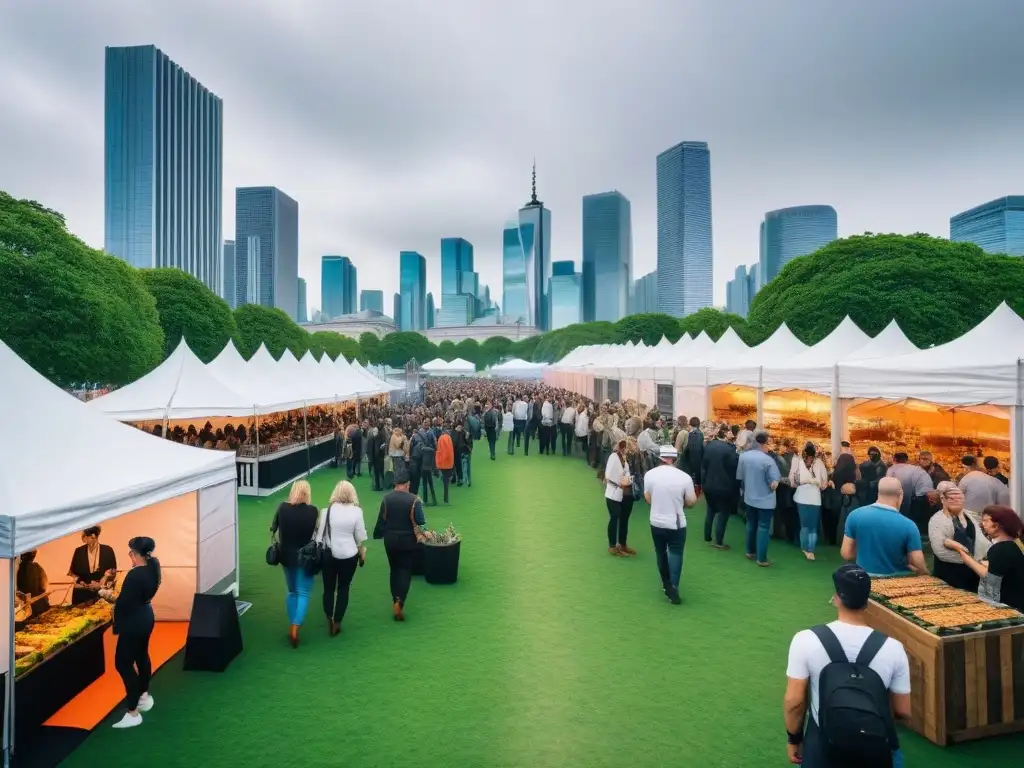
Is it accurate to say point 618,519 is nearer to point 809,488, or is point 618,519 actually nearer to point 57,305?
point 809,488

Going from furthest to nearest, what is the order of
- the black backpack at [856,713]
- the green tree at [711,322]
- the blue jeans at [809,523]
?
the green tree at [711,322] → the blue jeans at [809,523] → the black backpack at [856,713]

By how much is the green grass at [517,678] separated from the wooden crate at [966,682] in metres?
0.12

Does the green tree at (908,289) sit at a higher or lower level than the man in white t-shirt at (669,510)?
higher

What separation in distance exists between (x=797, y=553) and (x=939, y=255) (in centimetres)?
A: 2408

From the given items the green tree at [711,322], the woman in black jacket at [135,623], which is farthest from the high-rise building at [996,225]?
the woman in black jacket at [135,623]

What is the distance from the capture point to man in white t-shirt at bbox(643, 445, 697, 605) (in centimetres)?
606

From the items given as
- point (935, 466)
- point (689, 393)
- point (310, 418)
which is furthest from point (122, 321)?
point (935, 466)

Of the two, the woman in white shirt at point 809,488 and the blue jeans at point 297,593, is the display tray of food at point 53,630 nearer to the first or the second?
Answer: the blue jeans at point 297,593

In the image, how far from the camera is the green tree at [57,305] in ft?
58.7

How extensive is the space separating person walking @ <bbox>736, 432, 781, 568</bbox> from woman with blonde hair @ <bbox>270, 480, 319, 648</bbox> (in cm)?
553

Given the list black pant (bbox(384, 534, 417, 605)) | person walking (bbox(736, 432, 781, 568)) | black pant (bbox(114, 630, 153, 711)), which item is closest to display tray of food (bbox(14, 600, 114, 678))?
black pant (bbox(114, 630, 153, 711))

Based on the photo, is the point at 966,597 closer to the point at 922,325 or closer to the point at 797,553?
the point at 797,553

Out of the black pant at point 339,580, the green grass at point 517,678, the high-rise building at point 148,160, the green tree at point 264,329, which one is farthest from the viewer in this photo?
the high-rise building at point 148,160

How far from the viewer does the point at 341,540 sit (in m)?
5.45
